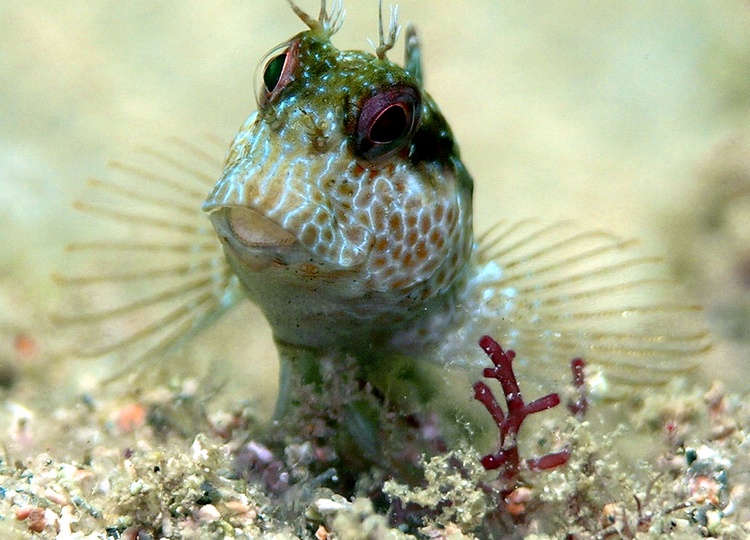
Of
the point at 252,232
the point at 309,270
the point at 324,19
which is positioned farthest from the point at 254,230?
the point at 324,19

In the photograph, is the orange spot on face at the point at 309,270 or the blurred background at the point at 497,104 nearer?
the orange spot on face at the point at 309,270

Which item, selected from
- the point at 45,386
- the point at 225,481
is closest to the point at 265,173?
the point at 225,481

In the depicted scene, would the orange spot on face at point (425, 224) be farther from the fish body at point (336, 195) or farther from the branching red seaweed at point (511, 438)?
the branching red seaweed at point (511, 438)

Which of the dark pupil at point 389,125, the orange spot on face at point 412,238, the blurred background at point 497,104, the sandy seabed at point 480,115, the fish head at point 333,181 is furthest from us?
the blurred background at point 497,104

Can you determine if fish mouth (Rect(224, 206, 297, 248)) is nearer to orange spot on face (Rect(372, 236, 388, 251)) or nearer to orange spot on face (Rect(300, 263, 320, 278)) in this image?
orange spot on face (Rect(300, 263, 320, 278))

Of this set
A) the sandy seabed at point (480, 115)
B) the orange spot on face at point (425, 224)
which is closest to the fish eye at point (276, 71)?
the orange spot on face at point (425, 224)

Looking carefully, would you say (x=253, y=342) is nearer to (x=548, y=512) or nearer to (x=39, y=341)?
(x=39, y=341)
